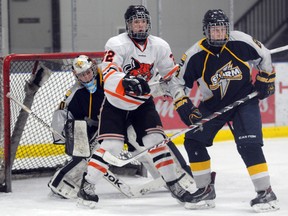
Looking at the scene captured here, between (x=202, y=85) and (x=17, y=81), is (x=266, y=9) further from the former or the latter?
(x=202, y=85)

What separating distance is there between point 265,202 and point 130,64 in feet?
2.96

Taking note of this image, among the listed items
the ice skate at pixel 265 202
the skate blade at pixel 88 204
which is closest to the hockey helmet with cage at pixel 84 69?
the skate blade at pixel 88 204

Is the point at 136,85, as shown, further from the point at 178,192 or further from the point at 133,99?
the point at 178,192

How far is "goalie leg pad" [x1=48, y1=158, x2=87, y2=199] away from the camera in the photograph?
14.9 feet

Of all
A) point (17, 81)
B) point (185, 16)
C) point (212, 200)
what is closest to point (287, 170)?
point (212, 200)

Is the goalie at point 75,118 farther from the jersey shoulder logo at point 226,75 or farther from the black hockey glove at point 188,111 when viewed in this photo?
the jersey shoulder logo at point 226,75

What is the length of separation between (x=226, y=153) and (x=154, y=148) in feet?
7.10

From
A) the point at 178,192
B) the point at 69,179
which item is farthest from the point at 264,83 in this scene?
the point at 69,179

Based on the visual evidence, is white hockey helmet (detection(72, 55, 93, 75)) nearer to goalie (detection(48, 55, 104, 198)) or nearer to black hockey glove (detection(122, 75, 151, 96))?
goalie (detection(48, 55, 104, 198))

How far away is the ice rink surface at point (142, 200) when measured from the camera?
13.5 ft

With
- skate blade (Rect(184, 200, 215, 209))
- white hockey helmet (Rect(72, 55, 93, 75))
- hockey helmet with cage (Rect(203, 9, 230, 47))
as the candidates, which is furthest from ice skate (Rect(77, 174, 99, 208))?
hockey helmet with cage (Rect(203, 9, 230, 47))

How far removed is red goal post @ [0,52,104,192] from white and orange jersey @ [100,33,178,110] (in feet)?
2.40

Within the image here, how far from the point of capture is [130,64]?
419cm

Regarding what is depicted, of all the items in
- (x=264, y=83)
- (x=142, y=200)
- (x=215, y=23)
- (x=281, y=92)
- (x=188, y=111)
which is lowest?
(x=142, y=200)
